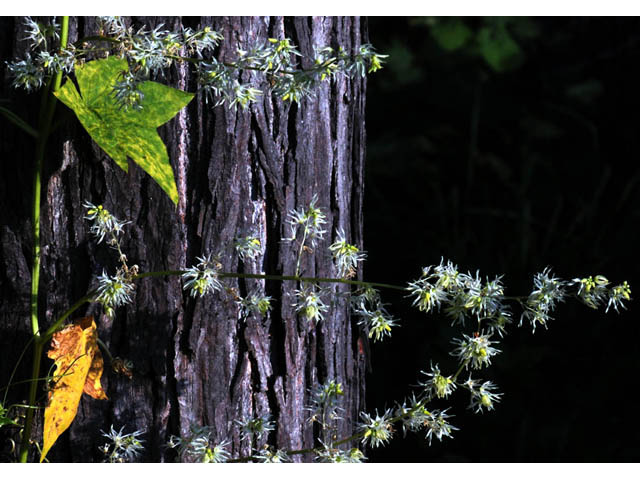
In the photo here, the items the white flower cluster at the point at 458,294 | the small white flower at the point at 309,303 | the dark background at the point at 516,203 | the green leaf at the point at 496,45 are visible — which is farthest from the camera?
the green leaf at the point at 496,45

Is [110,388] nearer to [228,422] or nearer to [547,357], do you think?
[228,422]

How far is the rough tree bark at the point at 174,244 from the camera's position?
1.09 m

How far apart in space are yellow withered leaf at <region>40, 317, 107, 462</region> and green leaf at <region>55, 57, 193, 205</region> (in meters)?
0.30

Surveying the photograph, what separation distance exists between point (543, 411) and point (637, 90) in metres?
1.93

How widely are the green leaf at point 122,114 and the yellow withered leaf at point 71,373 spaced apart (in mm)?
296

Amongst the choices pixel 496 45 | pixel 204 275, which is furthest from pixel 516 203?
pixel 204 275

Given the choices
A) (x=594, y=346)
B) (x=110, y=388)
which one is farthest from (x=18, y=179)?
(x=594, y=346)

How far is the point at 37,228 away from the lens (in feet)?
3.52

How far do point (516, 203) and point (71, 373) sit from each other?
2.64 metres

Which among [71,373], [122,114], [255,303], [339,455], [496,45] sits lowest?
[339,455]

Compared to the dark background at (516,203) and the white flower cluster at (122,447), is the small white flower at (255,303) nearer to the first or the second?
the white flower cluster at (122,447)

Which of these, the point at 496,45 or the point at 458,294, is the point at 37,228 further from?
the point at 496,45

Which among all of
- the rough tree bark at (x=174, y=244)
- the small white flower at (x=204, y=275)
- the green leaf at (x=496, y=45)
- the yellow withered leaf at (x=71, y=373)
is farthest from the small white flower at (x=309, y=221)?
the green leaf at (x=496, y=45)

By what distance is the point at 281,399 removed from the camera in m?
1.17
